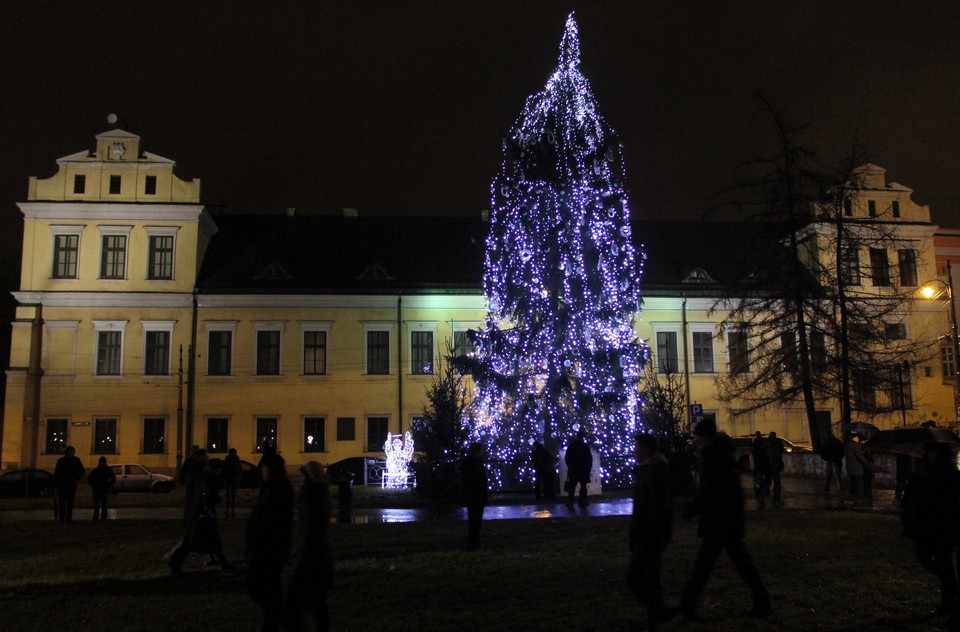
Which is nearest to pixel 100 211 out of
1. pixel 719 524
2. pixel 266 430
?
pixel 266 430

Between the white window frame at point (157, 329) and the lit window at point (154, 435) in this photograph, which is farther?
the white window frame at point (157, 329)

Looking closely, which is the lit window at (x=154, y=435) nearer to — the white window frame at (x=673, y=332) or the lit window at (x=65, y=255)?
the lit window at (x=65, y=255)

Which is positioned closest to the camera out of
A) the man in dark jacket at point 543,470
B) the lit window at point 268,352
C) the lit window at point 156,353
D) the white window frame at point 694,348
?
Result: the man in dark jacket at point 543,470

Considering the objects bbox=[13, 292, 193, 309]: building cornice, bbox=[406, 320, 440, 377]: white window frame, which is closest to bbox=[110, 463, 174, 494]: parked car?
bbox=[13, 292, 193, 309]: building cornice

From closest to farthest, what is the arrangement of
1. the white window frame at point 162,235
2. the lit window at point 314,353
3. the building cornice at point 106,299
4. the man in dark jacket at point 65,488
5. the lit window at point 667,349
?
the man in dark jacket at point 65,488 → the building cornice at point 106,299 → the white window frame at point 162,235 → the lit window at point 314,353 → the lit window at point 667,349

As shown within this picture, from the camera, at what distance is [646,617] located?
8938mm

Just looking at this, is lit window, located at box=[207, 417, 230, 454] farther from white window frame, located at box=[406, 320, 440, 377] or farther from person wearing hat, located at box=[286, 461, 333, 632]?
person wearing hat, located at box=[286, 461, 333, 632]

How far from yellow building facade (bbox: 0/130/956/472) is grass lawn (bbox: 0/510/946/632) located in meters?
29.4

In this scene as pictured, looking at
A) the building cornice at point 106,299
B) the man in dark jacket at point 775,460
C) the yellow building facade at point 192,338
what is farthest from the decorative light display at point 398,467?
the building cornice at point 106,299

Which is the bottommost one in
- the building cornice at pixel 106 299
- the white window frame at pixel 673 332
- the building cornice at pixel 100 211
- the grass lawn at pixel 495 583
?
the grass lawn at pixel 495 583

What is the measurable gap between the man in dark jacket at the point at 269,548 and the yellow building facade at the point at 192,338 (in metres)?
36.1

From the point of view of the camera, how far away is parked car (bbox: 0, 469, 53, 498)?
115 ft

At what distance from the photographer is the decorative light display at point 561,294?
26.8m

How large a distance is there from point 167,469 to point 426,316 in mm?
15240
